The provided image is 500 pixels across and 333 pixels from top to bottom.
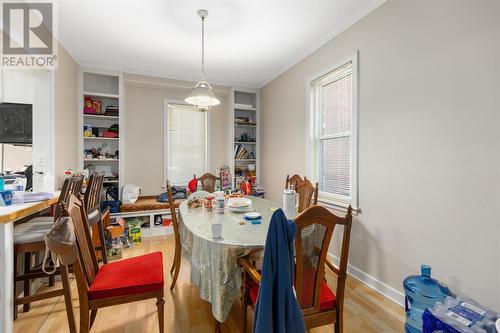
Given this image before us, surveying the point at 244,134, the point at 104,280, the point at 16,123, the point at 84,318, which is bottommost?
the point at 84,318

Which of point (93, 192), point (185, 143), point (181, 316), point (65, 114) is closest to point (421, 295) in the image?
point (181, 316)

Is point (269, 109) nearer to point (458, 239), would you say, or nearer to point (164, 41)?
point (164, 41)

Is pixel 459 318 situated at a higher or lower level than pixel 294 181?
lower

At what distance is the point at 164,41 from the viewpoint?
9.37 ft

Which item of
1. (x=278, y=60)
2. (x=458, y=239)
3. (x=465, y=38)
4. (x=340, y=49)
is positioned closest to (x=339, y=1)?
(x=340, y=49)

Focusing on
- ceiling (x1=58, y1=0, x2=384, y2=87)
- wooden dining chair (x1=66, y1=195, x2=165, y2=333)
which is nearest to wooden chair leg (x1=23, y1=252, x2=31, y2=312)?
wooden dining chair (x1=66, y1=195, x2=165, y2=333)

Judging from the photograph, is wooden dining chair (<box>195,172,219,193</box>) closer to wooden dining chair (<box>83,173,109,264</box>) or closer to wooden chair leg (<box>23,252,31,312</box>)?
wooden dining chair (<box>83,173,109,264</box>)

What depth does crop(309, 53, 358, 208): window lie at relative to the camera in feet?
7.91

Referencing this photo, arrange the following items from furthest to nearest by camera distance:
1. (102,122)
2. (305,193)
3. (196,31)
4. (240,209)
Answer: (102,122) → (196,31) → (305,193) → (240,209)

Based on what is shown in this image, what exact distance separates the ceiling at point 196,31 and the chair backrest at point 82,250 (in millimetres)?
1920

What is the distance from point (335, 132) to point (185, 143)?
2.81 meters

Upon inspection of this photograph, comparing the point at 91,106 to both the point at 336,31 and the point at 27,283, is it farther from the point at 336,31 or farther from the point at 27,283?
the point at 336,31

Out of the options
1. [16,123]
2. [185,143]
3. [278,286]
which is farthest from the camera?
[185,143]

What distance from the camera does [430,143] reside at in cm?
174
